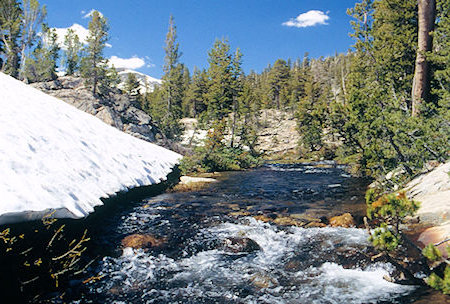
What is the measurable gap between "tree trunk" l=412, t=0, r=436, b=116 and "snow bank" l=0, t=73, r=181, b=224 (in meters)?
12.3

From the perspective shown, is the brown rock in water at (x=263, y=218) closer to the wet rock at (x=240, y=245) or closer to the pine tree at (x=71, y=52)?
the wet rock at (x=240, y=245)

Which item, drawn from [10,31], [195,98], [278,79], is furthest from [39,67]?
[278,79]

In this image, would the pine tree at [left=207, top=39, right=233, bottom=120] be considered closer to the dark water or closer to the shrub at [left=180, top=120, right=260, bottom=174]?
the shrub at [left=180, top=120, right=260, bottom=174]

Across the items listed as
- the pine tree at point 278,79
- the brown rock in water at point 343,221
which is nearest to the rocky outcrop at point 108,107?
the brown rock in water at point 343,221

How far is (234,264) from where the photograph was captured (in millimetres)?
5836

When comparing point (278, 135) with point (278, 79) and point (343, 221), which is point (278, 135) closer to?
point (278, 79)

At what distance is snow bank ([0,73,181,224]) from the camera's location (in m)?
4.07

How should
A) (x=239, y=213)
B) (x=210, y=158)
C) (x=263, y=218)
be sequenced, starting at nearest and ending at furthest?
(x=263, y=218) < (x=239, y=213) < (x=210, y=158)

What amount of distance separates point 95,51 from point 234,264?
133 feet

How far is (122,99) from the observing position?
40938 millimetres

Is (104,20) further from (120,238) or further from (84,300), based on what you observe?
(84,300)

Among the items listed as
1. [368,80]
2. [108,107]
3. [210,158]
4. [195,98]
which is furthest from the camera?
[195,98]

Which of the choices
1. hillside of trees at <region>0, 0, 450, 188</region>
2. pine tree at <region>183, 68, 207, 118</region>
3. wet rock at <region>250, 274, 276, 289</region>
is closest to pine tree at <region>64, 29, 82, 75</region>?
hillside of trees at <region>0, 0, 450, 188</region>

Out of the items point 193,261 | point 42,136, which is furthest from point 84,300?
point 42,136
